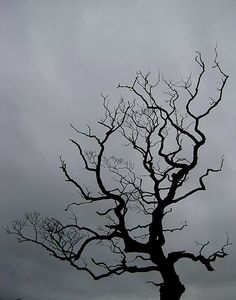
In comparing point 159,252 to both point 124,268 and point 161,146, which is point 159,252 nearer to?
point 124,268

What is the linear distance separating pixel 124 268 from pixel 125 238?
1166 mm

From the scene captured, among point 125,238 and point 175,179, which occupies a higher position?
point 175,179

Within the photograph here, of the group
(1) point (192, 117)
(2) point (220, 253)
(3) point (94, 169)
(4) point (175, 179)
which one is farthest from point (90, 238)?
(1) point (192, 117)

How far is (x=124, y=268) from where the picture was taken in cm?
1570

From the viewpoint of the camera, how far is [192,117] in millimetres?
16188

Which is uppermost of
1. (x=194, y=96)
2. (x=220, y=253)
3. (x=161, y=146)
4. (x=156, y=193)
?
(x=194, y=96)

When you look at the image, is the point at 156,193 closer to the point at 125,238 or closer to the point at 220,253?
the point at 125,238

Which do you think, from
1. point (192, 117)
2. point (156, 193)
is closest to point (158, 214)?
point (156, 193)

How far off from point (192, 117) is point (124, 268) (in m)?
6.32

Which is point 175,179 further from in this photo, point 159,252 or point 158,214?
point 159,252

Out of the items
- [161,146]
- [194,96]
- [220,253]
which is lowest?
[220,253]

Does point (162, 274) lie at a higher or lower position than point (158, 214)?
lower

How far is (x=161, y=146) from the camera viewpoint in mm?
16531

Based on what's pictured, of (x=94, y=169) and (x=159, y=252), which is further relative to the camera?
(x=94, y=169)
